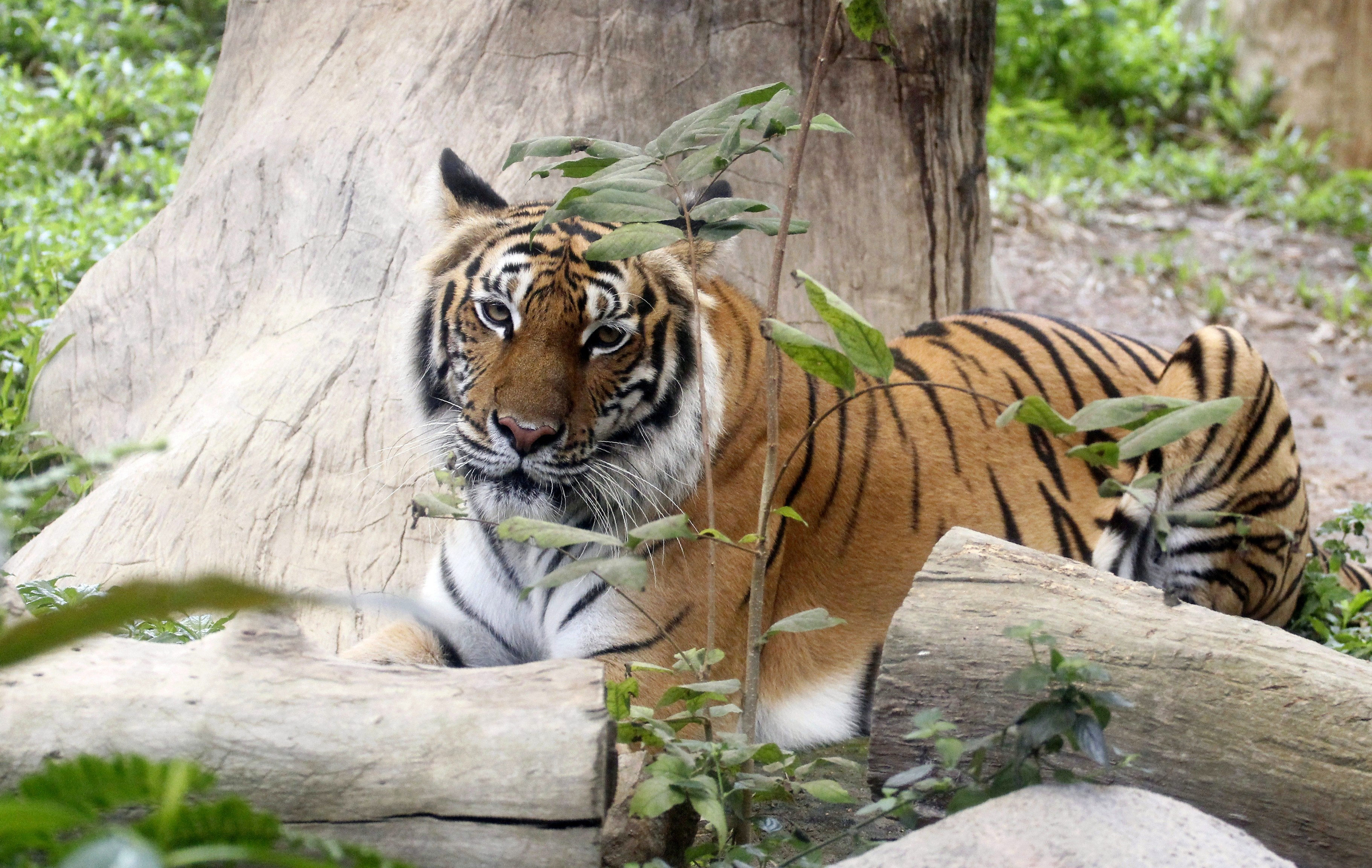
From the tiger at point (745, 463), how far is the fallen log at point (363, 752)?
0.80m

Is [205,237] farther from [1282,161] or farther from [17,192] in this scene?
[1282,161]

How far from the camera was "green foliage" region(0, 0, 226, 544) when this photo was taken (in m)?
4.52

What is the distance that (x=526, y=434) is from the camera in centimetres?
265

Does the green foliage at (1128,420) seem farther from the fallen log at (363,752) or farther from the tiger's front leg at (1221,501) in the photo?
the tiger's front leg at (1221,501)

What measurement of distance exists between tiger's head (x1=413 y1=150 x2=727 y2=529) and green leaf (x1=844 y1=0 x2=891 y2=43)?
76 cm

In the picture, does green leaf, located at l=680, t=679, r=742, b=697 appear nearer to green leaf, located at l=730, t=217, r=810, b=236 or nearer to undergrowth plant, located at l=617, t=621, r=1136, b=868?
Answer: undergrowth plant, located at l=617, t=621, r=1136, b=868

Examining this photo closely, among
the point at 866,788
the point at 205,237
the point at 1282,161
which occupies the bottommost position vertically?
the point at 866,788

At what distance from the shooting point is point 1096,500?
3498 millimetres

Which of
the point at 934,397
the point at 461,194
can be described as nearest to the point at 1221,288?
the point at 934,397

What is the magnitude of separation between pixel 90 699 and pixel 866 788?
172cm

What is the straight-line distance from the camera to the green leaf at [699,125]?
2094mm

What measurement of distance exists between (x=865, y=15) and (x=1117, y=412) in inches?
35.0

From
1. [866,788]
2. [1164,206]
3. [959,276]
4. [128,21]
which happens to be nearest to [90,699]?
[866,788]

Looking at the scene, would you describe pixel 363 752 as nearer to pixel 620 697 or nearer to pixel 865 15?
pixel 620 697
